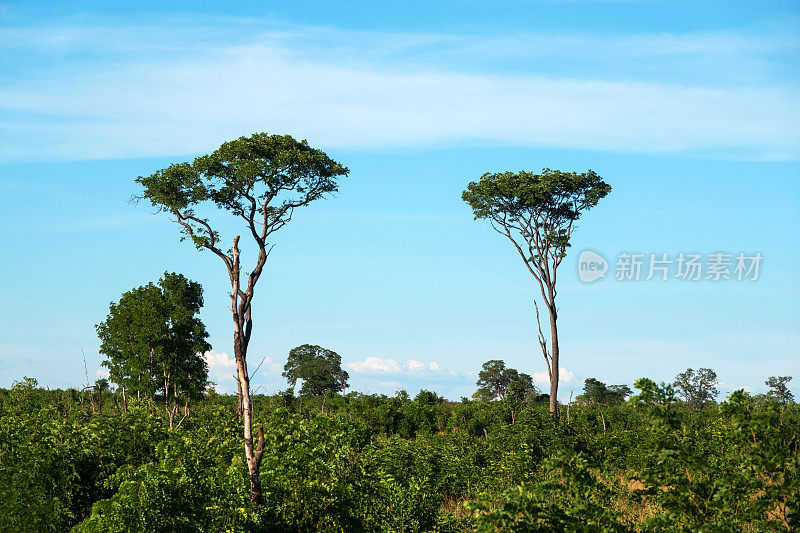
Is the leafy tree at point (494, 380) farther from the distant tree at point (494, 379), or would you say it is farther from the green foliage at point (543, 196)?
the green foliage at point (543, 196)

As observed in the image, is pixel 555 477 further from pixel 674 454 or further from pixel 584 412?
pixel 584 412

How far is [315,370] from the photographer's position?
3580 inches

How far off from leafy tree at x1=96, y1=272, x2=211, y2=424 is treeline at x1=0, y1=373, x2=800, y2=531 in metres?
14.6

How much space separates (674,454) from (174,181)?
1805 cm

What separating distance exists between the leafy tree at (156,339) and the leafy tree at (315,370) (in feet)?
165

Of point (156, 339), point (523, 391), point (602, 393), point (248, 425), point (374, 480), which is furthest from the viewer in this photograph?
point (602, 393)

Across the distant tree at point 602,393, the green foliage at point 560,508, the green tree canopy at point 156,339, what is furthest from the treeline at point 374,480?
the distant tree at point 602,393

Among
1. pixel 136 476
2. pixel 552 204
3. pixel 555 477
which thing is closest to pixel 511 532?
pixel 555 477

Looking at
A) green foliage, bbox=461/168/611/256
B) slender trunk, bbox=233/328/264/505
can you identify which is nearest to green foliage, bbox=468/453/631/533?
slender trunk, bbox=233/328/264/505

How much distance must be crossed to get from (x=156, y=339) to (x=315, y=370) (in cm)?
5381

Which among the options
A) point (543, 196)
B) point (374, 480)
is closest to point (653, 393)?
point (374, 480)

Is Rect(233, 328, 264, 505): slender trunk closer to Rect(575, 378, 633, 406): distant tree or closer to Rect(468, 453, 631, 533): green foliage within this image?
Rect(468, 453, 631, 533): green foliage

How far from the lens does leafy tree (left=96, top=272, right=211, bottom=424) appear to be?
125 feet

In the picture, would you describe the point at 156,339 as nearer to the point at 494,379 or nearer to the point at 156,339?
the point at 156,339
